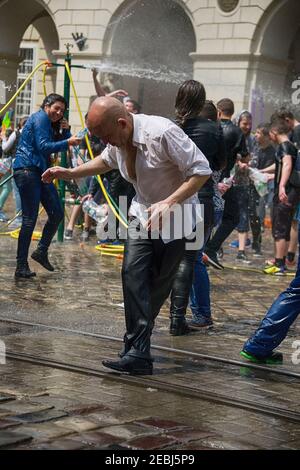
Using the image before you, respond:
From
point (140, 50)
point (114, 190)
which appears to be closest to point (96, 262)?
point (114, 190)

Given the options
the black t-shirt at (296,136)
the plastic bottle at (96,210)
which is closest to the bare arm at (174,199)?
the black t-shirt at (296,136)

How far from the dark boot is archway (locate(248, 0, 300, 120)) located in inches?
555

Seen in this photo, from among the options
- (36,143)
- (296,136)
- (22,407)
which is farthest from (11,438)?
(296,136)

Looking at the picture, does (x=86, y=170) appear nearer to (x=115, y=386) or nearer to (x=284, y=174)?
(x=115, y=386)

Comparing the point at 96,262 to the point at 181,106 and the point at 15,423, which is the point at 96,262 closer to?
the point at 181,106

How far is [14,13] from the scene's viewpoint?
31.5 metres

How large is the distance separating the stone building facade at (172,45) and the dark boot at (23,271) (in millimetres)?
11522

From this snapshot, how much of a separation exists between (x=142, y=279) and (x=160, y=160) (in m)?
0.75

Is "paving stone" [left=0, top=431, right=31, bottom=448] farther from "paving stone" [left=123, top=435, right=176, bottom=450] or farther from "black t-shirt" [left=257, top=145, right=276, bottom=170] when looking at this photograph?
"black t-shirt" [left=257, top=145, right=276, bottom=170]

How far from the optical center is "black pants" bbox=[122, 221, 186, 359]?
6543 mm

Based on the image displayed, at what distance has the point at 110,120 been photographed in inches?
249

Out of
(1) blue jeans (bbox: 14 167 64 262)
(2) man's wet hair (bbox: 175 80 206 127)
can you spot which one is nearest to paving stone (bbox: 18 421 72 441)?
(2) man's wet hair (bbox: 175 80 206 127)

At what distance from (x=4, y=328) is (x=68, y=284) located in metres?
2.69
